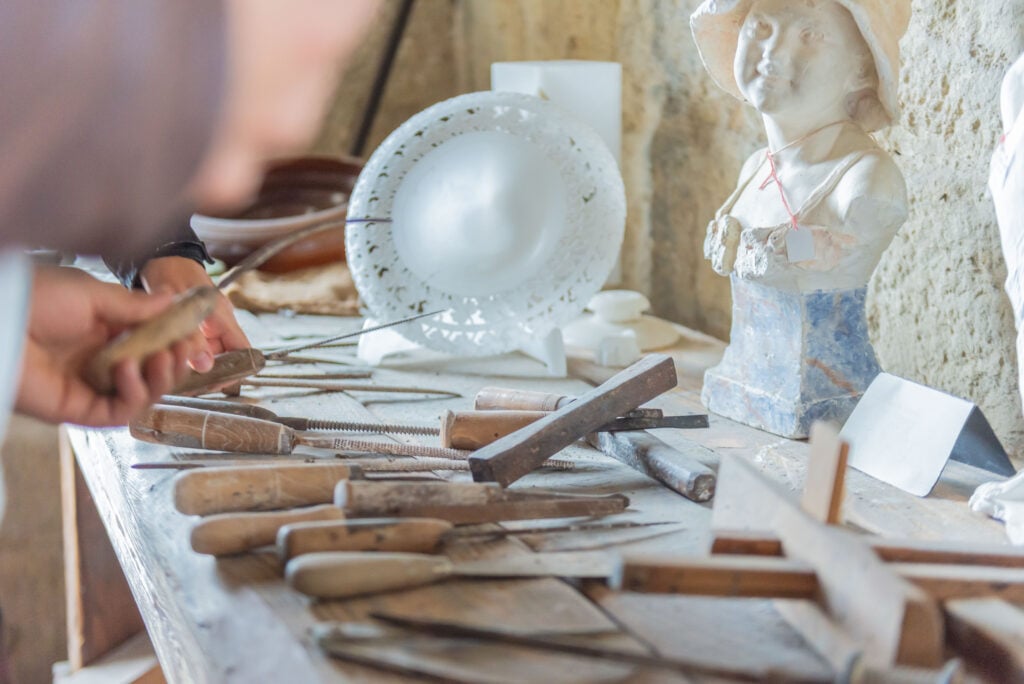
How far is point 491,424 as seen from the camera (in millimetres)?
1309

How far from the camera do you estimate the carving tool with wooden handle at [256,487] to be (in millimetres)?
1055

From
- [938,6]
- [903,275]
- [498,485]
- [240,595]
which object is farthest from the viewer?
[903,275]

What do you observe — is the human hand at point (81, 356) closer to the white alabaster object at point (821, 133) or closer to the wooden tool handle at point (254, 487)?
the wooden tool handle at point (254, 487)

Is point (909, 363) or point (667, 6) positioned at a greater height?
point (667, 6)

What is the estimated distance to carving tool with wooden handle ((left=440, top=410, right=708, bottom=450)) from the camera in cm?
130

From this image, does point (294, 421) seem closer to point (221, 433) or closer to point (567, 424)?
point (221, 433)

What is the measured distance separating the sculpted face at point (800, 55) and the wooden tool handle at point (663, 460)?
456 millimetres

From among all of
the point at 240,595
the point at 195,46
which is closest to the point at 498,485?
the point at 240,595

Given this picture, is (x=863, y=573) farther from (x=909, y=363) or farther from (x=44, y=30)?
(x=909, y=363)

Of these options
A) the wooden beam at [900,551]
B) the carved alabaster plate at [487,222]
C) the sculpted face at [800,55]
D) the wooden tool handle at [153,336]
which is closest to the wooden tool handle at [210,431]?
the wooden tool handle at [153,336]

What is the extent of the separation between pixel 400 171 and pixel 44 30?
1.31 m

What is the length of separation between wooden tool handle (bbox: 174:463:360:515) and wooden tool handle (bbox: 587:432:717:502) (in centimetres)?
36

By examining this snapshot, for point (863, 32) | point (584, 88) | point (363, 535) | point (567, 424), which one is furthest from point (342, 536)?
point (584, 88)

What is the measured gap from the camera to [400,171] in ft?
5.84
